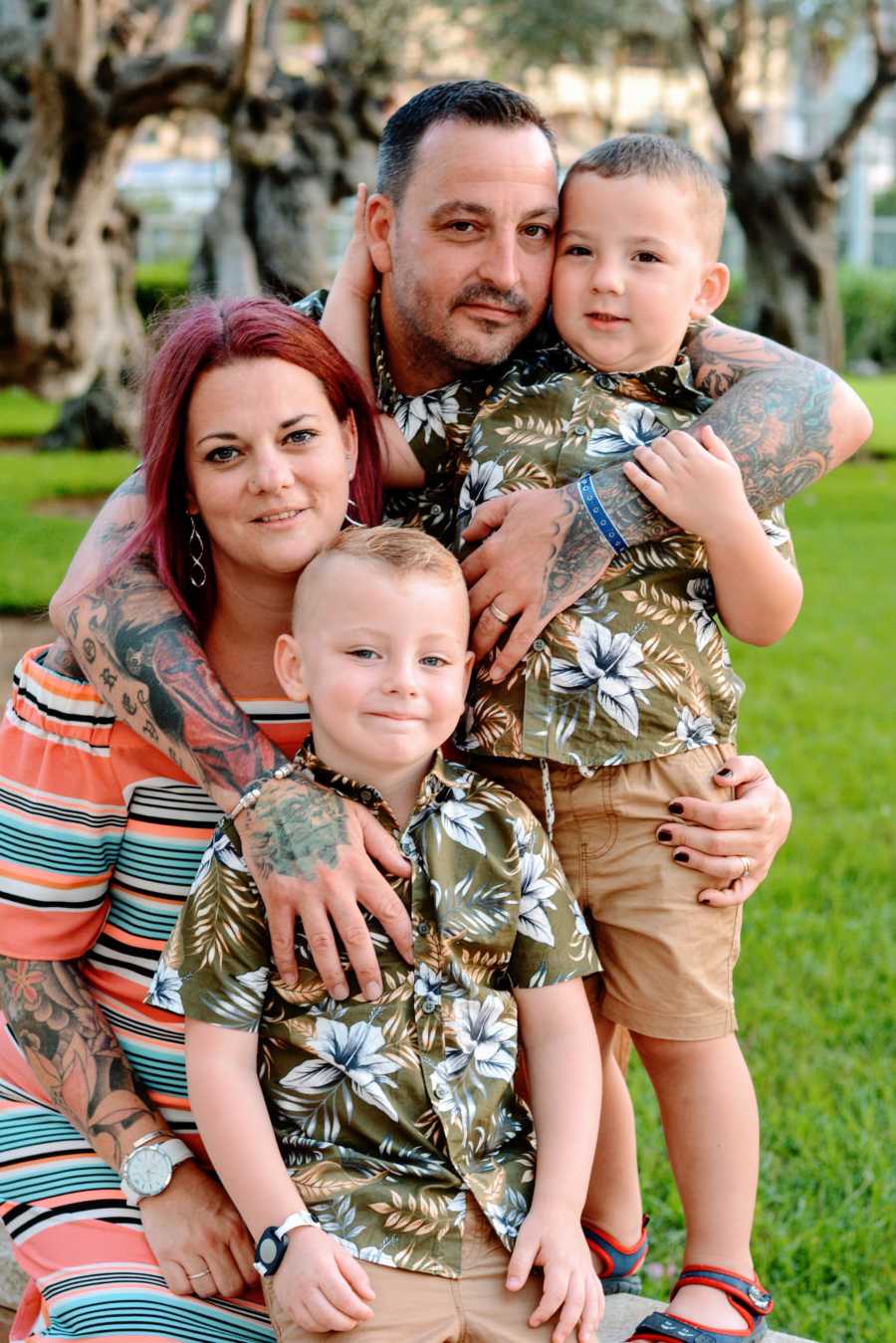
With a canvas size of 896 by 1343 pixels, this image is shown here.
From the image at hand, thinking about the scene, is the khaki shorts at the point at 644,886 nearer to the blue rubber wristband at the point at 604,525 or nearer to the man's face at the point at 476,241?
the blue rubber wristband at the point at 604,525

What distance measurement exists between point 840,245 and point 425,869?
1924 inches

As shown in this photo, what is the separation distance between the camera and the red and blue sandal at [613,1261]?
114 inches

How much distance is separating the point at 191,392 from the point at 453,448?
0.53 m

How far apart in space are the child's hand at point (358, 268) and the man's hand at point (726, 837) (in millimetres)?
1151

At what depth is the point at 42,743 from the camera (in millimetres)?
2488

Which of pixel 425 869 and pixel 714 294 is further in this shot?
pixel 714 294

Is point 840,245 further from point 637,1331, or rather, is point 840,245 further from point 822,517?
point 637,1331

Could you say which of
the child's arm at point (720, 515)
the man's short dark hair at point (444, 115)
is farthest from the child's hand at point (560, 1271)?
the man's short dark hair at point (444, 115)

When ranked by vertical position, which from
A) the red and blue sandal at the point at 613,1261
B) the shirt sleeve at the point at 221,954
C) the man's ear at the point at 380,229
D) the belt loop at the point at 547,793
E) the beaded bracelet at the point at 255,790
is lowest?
the red and blue sandal at the point at 613,1261

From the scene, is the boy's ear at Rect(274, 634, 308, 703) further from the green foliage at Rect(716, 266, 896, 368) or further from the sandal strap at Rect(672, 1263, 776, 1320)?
the green foliage at Rect(716, 266, 896, 368)

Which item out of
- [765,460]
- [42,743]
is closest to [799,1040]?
[765,460]

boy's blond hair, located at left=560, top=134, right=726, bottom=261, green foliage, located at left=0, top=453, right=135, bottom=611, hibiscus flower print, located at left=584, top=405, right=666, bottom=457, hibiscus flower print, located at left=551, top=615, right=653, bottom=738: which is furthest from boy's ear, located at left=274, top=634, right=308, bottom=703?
green foliage, located at left=0, top=453, right=135, bottom=611

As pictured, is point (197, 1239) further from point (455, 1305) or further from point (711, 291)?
point (711, 291)

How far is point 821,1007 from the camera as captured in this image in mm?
4711
